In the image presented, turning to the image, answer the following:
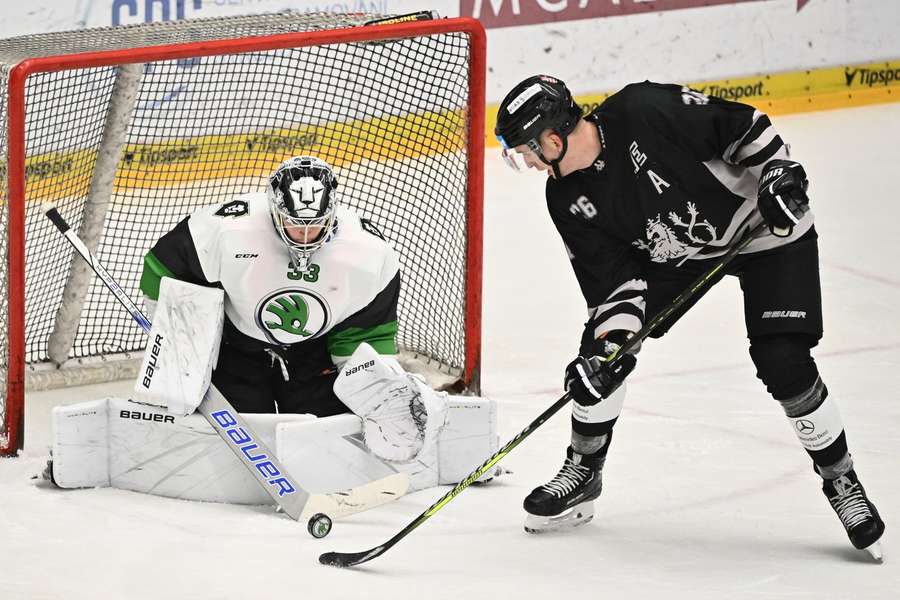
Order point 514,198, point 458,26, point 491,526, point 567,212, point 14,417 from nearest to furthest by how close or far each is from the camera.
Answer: point 567,212, point 491,526, point 14,417, point 458,26, point 514,198

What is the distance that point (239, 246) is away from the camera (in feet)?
11.8

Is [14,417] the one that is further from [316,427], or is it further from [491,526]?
[491,526]

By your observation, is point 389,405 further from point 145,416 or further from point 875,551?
point 875,551

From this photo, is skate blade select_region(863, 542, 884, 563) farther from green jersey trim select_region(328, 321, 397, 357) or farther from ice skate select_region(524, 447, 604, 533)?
green jersey trim select_region(328, 321, 397, 357)

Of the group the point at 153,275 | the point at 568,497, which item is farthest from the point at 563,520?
the point at 153,275

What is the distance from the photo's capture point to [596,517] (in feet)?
11.7

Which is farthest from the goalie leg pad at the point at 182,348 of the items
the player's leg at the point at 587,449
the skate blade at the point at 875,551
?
the skate blade at the point at 875,551

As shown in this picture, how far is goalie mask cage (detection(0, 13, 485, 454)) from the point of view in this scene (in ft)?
12.7

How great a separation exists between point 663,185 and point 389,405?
822 mm

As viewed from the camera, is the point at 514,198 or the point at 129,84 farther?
the point at 514,198

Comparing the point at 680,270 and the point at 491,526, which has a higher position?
the point at 680,270

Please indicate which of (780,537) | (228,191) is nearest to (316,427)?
(780,537)

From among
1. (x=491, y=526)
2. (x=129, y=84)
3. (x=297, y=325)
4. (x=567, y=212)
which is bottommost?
(x=491, y=526)

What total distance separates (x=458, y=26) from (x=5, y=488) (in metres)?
1.70
